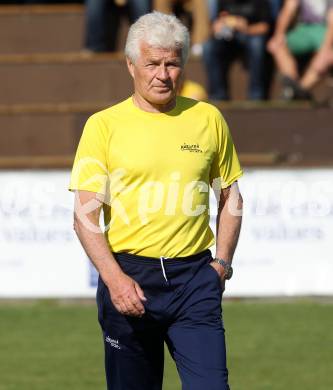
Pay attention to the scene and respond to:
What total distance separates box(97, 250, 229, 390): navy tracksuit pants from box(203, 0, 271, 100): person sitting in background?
8012mm

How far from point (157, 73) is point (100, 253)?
0.81 metres

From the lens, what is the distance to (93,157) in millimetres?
5074

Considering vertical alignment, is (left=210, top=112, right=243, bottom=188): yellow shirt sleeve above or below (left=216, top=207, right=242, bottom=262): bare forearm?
above

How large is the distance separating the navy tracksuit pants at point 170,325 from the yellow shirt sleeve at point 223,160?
0.34 metres

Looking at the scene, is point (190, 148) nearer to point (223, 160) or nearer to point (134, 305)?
point (223, 160)

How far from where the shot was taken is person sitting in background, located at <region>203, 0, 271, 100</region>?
42.8ft

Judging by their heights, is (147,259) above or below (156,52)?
below

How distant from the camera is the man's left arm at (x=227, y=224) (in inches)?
209

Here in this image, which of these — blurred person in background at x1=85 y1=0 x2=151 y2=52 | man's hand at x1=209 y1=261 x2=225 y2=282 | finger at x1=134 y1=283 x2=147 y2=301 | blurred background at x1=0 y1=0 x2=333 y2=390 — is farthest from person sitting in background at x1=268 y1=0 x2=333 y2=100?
finger at x1=134 y1=283 x2=147 y2=301

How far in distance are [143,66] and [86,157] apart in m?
0.46

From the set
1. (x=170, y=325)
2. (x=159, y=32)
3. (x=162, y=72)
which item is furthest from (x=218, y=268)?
(x=159, y=32)

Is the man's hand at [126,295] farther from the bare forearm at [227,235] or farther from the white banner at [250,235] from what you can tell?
the white banner at [250,235]

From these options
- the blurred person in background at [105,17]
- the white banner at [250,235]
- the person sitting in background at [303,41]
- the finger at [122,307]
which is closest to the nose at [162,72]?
the finger at [122,307]

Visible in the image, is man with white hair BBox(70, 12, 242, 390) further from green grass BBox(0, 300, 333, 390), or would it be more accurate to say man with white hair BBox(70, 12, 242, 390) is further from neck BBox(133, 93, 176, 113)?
green grass BBox(0, 300, 333, 390)
